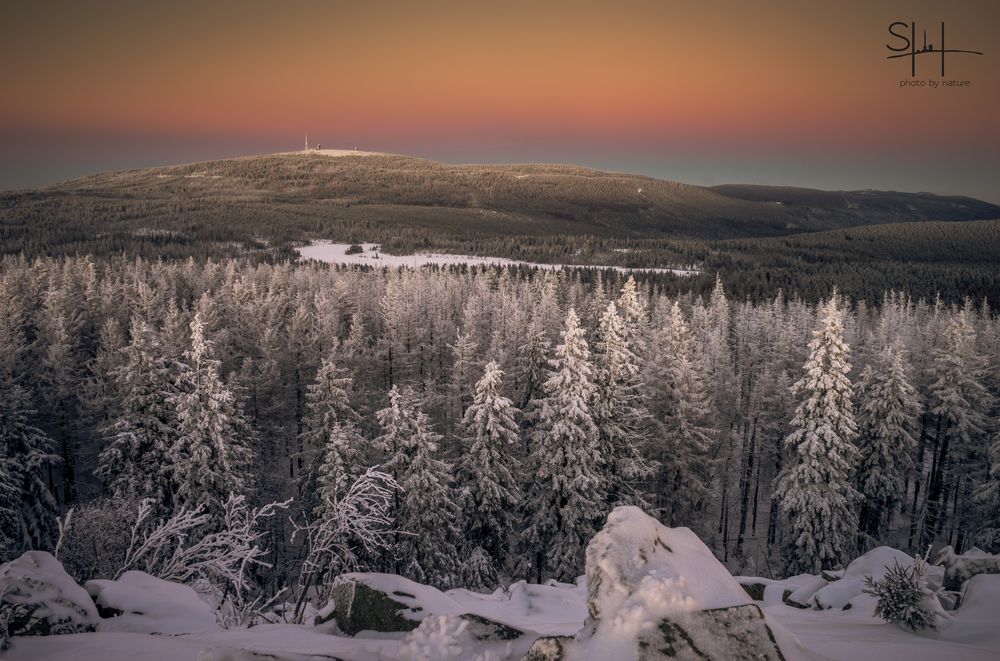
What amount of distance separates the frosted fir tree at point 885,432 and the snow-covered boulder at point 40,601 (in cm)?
3255

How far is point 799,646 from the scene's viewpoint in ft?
16.2

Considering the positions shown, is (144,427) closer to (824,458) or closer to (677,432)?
(677,432)

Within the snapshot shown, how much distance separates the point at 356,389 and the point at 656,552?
3943 cm

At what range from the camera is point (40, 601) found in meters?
6.17

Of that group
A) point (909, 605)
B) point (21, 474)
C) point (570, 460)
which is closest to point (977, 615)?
point (909, 605)

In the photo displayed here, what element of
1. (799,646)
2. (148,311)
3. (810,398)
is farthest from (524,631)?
(148,311)

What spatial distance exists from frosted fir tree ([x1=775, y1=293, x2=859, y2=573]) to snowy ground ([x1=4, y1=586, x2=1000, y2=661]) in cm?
2051

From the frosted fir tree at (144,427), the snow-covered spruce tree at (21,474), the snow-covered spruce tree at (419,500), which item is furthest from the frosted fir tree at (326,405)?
the snow-covered spruce tree at (21,474)

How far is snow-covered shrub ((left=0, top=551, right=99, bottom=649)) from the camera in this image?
231 inches

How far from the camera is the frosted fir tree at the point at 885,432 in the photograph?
1174 inches

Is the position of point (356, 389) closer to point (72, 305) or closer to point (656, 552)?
point (72, 305)

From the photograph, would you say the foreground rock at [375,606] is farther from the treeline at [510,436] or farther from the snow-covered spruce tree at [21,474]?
the snow-covered spruce tree at [21,474]

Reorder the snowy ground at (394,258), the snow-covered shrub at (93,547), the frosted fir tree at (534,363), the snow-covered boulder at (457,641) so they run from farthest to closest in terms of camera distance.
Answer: the snowy ground at (394,258) → the frosted fir tree at (534,363) → the snow-covered shrub at (93,547) → the snow-covered boulder at (457,641)

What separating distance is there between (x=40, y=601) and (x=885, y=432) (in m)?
35.1
